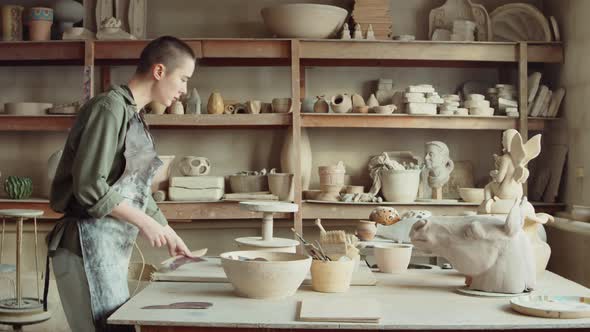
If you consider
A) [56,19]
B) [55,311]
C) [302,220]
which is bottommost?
[55,311]

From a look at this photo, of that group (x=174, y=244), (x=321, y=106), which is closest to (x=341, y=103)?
(x=321, y=106)

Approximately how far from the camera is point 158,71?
8.16ft

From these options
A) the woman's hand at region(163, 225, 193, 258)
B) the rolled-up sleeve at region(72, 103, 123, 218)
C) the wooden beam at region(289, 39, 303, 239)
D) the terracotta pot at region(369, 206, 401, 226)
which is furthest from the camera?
the wooden beam at region(289, 39, 303, 239)

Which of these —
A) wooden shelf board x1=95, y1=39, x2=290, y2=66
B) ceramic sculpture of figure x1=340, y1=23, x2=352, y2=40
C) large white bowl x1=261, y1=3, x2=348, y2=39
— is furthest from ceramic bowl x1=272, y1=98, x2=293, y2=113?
ceramic sculpture of figure x1=340, y1=23, x2=352, y2=40

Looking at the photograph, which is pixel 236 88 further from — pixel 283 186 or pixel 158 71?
pixel 158 71

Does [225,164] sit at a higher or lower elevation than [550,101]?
lower

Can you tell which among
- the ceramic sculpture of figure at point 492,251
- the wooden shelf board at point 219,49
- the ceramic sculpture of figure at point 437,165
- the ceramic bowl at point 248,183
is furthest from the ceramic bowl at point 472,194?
the ceramic sculpture of figure at point 492,251

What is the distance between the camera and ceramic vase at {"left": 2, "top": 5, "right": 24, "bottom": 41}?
5703 millimetres

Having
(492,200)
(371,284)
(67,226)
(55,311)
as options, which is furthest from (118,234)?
(55,311)

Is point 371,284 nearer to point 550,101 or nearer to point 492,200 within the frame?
point 492,200

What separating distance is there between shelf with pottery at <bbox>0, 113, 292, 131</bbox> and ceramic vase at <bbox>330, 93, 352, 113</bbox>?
0.36 m

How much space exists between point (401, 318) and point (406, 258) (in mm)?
775

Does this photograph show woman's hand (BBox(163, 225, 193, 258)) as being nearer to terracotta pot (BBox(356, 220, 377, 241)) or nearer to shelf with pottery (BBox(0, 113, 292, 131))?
terracotta pot (BBox(356, 220, 377, 241))

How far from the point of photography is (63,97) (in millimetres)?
6055
